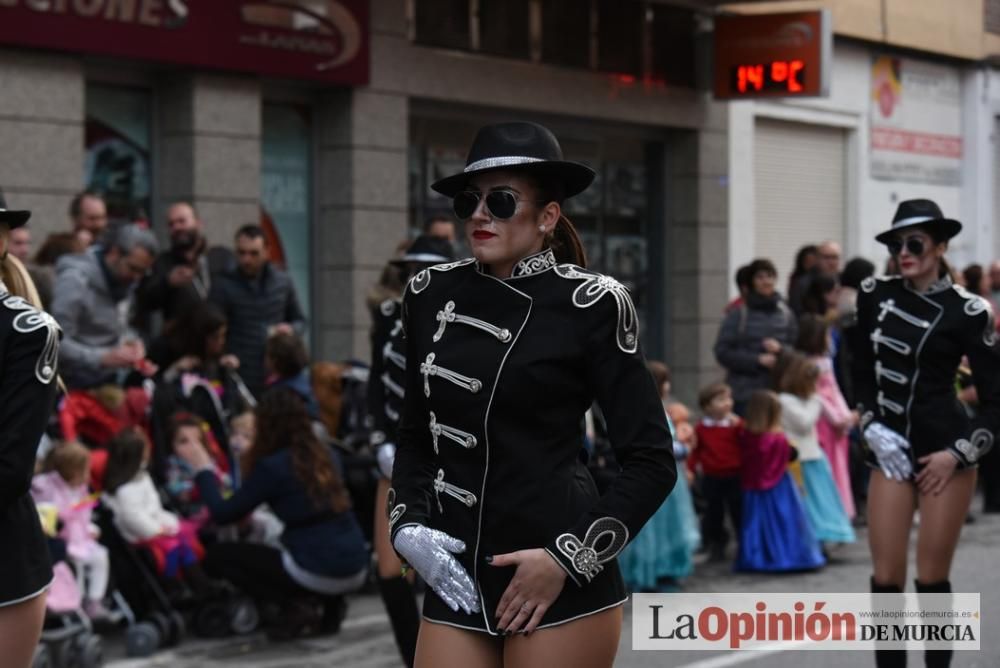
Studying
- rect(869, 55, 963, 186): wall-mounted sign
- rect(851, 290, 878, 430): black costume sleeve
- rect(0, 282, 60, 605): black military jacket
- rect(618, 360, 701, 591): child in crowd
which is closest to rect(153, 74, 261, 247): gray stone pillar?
rect(618, 360, 701, 591): child in crowd

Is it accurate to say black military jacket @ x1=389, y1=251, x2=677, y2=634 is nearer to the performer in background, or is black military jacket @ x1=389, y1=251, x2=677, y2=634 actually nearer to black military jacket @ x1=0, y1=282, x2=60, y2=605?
black military jacket @ x1=0, y1=282, x2=60, y2=605

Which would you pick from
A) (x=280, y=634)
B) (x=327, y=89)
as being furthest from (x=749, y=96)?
(x=280, y=634)

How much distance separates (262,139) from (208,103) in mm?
1185

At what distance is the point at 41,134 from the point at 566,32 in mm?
6889

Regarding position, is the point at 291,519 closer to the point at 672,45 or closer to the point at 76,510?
the point at 76,510

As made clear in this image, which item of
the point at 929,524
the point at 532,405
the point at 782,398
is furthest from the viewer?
the point at 782,398

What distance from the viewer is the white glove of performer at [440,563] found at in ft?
13.1

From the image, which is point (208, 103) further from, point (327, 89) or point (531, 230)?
point (531, 230)

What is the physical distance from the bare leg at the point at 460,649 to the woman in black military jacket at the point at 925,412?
3.36 meters

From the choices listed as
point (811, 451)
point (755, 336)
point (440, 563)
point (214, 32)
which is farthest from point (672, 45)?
point (440, 563)

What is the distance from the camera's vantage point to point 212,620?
357 inches

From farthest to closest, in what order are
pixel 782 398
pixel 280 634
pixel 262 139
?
pixel 262 139
pixel 782 398
pixel 280 634

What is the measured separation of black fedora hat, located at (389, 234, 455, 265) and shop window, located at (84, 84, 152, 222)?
5842mm

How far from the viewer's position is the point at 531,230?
4.07 metres
